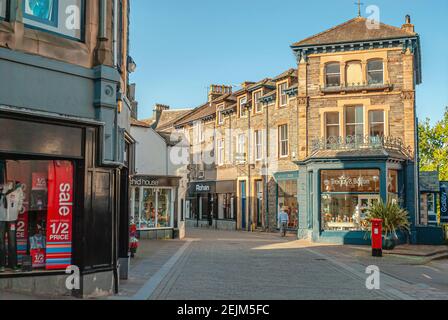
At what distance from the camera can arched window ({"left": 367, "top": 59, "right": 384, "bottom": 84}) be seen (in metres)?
25.7

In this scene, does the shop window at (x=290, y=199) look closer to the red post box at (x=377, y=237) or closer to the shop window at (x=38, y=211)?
the red post box at (x=377, y=237)

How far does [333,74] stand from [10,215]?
20.5 m

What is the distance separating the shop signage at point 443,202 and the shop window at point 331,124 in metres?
6.44

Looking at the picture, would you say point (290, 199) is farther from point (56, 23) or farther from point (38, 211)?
point (56, 23)

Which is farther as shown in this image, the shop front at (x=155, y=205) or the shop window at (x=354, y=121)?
→ the shop window at (x=354, y=121)

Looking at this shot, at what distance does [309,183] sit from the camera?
2656 cm

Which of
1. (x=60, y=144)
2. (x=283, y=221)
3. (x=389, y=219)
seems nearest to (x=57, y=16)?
(x=60, y=144)

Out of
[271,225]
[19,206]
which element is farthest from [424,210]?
[19,206]

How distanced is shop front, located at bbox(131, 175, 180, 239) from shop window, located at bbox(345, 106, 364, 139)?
29.3 ft

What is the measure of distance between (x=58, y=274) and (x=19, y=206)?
139 centimetres

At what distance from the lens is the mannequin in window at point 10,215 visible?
8.93 m

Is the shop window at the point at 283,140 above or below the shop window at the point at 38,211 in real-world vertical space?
above

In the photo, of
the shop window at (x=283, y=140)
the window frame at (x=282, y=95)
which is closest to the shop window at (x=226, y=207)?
the shop window at (x=283, y=140)

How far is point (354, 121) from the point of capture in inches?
1022
